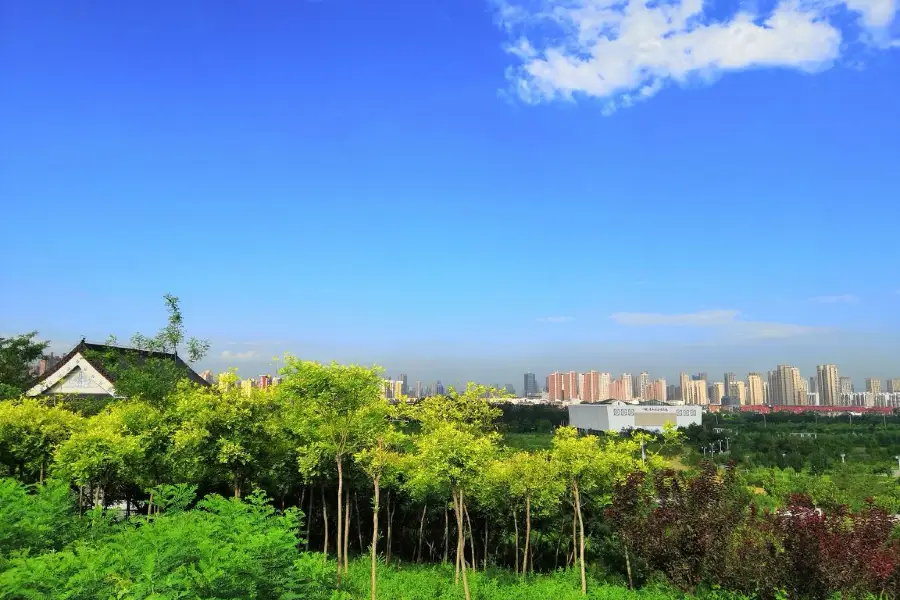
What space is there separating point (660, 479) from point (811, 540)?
2.43 meters

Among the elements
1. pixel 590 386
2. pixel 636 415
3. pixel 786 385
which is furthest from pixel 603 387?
pixel 636 415

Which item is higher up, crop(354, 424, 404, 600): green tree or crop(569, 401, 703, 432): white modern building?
crop(354, 424, 404, 600): green tree

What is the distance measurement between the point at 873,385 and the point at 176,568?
17146 centimetres

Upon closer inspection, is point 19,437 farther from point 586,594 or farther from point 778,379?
point 778,379

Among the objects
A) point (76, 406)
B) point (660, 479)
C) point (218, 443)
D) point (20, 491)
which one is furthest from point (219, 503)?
point (76, 406)

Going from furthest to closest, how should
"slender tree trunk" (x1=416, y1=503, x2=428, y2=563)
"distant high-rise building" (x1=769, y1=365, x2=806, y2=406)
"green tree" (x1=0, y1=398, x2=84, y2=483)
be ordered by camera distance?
"distant high-rise building" (x1=769, y1=365, x2=806, y2=406) → "slender tree trunk" (x1=416, y1=503, x2=428, y2=563) → "green tree" (x1=0, y1=398, x2=84, y2=483)

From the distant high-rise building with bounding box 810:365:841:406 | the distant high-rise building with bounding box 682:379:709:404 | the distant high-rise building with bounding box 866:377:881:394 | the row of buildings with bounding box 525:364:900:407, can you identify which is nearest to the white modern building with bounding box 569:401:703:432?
the row of buildings with bounding box 525:364:900:407

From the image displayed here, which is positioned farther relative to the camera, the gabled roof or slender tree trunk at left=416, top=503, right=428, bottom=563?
the gabled roof

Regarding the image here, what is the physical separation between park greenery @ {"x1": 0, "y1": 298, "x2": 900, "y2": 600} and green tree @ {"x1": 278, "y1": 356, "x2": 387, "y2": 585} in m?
0.03

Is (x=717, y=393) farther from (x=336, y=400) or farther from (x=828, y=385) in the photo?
(x=336, y=400)

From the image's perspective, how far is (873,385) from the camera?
140 meters

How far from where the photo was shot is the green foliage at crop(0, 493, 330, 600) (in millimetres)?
4312

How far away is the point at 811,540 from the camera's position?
8.24 meters

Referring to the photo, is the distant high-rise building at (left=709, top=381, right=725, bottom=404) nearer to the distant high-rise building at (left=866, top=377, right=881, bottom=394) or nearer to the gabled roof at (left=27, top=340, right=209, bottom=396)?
the distant high-rise building at (left=866, top=377, right=881, bottom=394)
